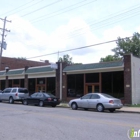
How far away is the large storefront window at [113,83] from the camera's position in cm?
2453

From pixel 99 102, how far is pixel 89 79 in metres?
8.62

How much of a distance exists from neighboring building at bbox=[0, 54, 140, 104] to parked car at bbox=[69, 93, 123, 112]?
5.11 m

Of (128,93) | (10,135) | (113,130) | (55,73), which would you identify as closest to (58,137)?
(10,135)

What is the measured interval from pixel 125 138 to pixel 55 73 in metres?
23.9

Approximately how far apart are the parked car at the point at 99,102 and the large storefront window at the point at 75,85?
7478mm

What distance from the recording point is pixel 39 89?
3450cm

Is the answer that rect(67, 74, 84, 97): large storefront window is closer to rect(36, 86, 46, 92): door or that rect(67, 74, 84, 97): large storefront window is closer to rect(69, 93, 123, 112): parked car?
rect(36, 86, 46, 92): door

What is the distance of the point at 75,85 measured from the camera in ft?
95.5

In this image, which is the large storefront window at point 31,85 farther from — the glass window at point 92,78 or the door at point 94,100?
the door at point 94,100

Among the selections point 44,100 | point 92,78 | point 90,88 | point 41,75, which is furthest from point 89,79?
point 41,75

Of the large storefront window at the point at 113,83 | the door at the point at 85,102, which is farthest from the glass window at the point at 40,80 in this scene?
the door at the point at 85,102

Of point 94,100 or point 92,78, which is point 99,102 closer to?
point 94,100

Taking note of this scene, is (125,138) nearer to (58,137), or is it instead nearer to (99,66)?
(58,137)

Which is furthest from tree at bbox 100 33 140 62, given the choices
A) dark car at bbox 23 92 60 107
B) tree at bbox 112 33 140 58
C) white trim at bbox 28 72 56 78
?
dark car at bbox 23 92 60 107
